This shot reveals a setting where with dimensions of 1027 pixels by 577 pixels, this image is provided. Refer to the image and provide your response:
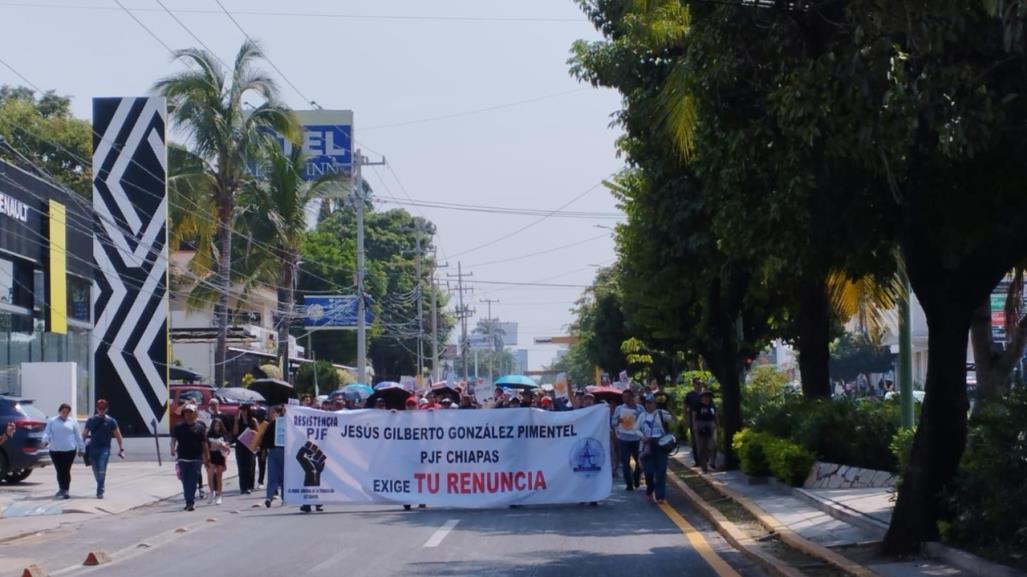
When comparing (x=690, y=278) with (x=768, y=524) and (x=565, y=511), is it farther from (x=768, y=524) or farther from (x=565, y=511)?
(x=768, y=524)

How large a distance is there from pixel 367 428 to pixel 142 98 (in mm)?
13068

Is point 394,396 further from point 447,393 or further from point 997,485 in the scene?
point 997,485

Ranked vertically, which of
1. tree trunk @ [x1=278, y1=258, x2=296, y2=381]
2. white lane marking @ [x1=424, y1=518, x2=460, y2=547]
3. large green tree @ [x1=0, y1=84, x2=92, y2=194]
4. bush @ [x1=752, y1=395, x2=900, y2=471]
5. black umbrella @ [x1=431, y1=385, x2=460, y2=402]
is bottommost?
white lane marking @ [x1=424, y1=518, x2=460, y2=547]

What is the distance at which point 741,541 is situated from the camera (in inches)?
601

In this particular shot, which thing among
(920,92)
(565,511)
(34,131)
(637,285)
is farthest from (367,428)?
(34,131)

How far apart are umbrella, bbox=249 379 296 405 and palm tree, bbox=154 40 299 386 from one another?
462 centimetres

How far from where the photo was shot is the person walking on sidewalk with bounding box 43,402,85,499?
2297 centimetres

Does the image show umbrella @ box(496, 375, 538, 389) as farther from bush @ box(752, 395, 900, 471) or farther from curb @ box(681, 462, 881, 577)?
curb @ box(681, 462, 881, 577)

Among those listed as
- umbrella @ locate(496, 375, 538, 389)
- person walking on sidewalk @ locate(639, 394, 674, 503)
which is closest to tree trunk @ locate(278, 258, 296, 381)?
umbrella @ locate(496, 375, 538, 389)

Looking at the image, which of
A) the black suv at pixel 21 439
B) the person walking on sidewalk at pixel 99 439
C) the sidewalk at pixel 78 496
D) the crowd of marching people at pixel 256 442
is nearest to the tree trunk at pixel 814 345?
the crowd of marching people at pixel 256 442

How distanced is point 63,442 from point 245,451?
3.12 meters

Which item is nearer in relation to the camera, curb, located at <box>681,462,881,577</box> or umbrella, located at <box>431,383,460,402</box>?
curb, located at <box>681,462,881,577</box>

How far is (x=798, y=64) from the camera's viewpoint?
12.4 meters

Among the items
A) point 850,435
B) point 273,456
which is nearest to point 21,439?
point 273,456
